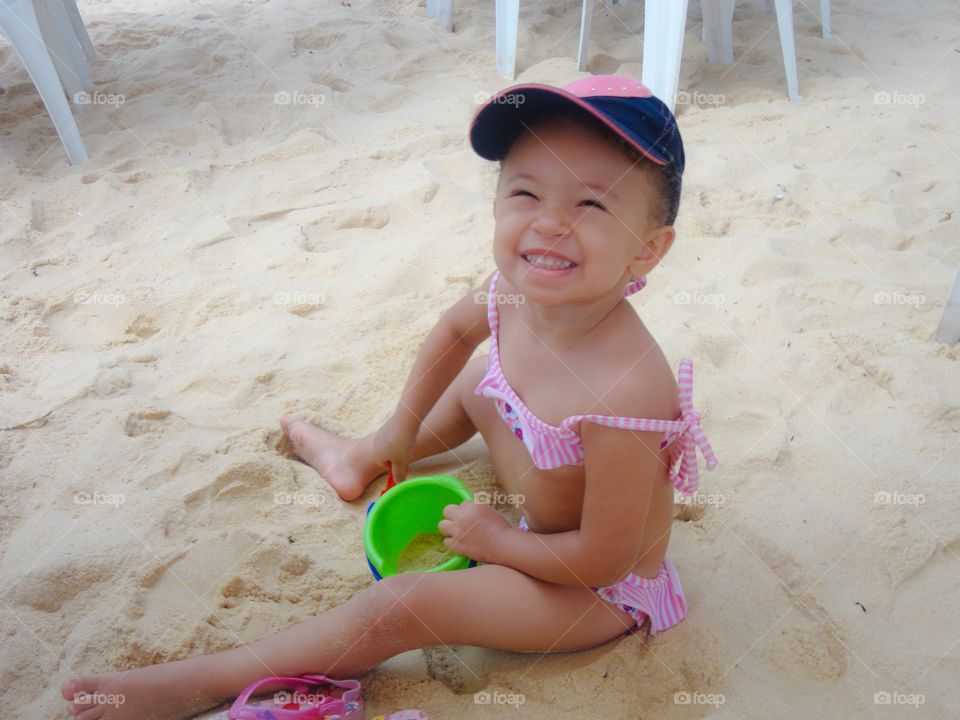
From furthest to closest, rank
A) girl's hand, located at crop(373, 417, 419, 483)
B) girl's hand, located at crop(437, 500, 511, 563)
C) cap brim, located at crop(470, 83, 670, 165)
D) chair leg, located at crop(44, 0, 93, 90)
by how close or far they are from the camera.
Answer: chair leg, located at crop(44, 0, 93, 90)
girl's hand, located at crop(373, 417, 419, 483)
girl's hand, located at crop(437, 500, 511, 563)
cap brim, located at crop(470, 83, 670, 165)

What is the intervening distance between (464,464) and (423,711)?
2.07 feet

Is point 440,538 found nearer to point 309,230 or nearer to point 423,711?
point 423,711

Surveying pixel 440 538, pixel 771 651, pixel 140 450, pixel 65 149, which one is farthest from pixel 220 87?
pixel 771 651

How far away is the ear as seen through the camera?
120 centimetres

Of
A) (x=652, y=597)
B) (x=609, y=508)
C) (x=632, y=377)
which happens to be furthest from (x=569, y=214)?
(x=652, y=597)

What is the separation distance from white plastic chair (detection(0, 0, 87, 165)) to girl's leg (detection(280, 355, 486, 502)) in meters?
1.91

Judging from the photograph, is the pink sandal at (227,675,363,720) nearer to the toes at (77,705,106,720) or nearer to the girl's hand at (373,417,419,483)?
the toes at (77,705,106,720)

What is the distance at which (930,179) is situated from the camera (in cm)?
275

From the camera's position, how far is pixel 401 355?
209 cm

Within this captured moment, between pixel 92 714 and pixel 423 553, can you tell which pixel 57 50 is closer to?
pixel 423 553

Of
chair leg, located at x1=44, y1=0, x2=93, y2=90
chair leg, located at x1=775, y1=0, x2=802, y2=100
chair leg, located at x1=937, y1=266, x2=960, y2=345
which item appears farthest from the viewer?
chair leg, located at x1=44, y1=0, x2=93, y2=90

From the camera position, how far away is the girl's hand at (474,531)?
136 centimetres

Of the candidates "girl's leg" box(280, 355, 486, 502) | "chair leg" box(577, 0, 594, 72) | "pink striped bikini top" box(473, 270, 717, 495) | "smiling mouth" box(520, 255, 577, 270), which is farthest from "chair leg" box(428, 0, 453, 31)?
"smiling mouth" box(520, 255, 577, 270)

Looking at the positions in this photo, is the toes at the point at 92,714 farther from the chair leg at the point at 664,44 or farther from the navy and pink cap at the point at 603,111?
the chair leg at the point at 664,44
